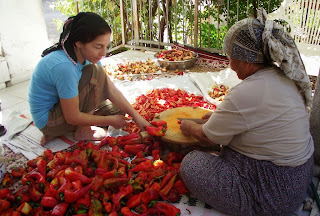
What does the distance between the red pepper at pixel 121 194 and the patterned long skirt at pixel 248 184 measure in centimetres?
50

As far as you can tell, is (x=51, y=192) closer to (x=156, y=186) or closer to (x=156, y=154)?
(x=156, y=186)

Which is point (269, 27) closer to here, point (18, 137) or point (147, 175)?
point (147, 175)

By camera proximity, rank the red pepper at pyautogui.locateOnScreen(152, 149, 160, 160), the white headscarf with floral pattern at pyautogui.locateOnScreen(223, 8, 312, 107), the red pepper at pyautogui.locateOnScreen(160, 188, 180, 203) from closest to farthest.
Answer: the white headscarf with floral pattern at pyautogui.locateOnScreen(223, 8, 312, 107) < the red pepper at pyautogui.locateOnScreen(160, 188, 180, 203) < the red pepper at pyautogui.locateOnScreen(152, 149, 160, 160)

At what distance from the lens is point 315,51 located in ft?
15.7

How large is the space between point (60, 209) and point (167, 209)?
0.81 metres

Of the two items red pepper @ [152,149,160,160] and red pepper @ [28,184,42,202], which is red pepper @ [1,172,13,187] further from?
red pepper @ [152,149,160,160]

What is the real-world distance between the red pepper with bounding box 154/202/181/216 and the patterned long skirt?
0.21 meters

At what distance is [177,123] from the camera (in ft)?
9.98

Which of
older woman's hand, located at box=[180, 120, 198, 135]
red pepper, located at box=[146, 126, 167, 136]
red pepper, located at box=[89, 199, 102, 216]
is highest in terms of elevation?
older woman's hand, located at box=[180, 120, 198, 135]

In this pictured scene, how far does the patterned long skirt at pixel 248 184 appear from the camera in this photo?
81.8 inches

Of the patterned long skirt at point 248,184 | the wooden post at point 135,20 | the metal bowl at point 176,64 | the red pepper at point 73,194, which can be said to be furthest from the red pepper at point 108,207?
the wooden post at point 135,20

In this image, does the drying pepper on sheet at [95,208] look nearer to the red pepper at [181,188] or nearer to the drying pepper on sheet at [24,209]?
the drying pepper on sheet at [24,209]

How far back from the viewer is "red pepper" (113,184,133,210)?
2311mm

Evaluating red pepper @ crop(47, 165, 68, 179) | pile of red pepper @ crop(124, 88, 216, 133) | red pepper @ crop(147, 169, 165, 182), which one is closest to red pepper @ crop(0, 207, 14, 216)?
red pepper @ crop(47, 165, 68, 179)
